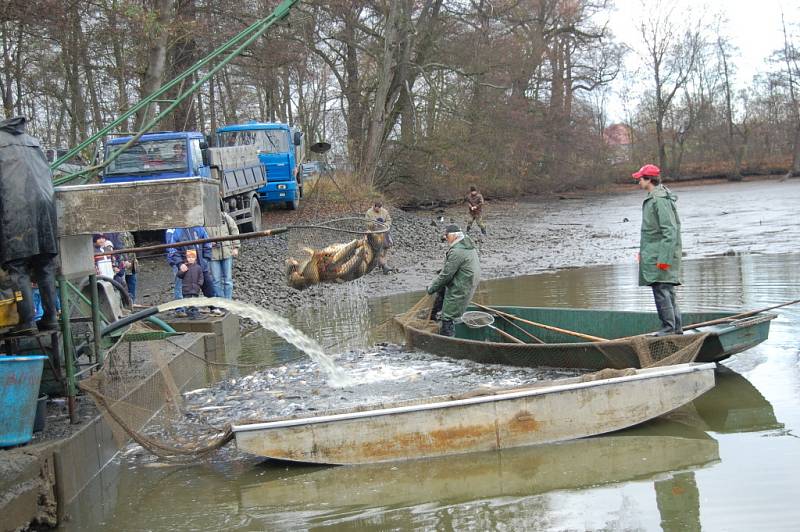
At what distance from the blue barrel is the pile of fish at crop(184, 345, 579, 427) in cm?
266

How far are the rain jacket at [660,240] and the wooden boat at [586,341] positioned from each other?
2.13 ft

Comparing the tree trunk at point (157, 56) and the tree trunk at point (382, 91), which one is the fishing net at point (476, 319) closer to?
the tree trunk at point (157, 56)

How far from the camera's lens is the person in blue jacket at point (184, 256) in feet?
42.6

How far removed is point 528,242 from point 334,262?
14.5m

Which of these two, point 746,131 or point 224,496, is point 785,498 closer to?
→ point 224,496

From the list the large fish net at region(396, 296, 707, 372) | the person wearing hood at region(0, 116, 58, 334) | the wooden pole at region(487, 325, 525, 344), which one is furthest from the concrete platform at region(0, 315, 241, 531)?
the wooden pole at region(487, 325, 525, 344)

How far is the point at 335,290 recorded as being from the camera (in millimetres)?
18391

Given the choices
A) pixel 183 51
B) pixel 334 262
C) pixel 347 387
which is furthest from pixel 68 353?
pixel 183 51

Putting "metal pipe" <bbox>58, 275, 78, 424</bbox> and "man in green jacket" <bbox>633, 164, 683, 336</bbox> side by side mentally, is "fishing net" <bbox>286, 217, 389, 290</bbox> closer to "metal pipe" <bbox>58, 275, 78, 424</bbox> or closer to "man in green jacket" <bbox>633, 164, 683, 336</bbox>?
"man in green jacket" <bbox>633, 164, 683, 336</bbox>

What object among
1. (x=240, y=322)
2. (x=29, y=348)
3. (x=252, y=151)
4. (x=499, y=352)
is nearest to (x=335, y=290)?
(x=240, y=322)

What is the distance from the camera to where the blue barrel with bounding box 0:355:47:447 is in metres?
6.07

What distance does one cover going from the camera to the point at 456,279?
11.2 m

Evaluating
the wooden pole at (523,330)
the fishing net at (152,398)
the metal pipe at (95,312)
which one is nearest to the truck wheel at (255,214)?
the fishing net at (152,398)

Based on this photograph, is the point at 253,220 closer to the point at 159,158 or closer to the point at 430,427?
the point at 159,158
